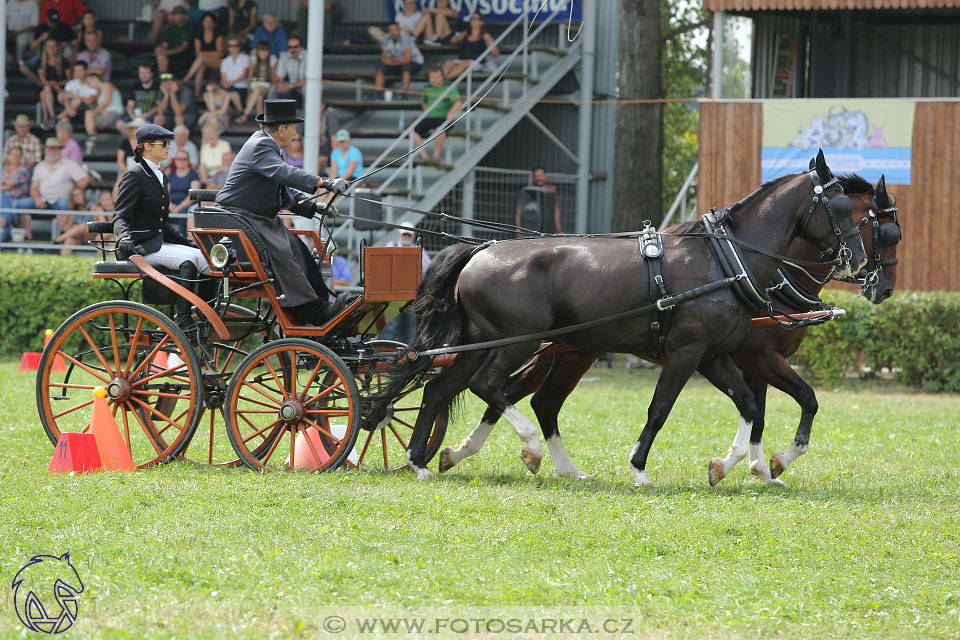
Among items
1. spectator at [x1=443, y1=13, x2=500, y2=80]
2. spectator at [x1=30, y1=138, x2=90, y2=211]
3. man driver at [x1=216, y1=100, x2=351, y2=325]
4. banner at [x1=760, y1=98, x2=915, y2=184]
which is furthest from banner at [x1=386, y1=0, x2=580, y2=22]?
man driver at [x1=216, y1=100, x2=351, y2=325]

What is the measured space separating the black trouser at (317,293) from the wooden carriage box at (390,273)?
46 centimetres

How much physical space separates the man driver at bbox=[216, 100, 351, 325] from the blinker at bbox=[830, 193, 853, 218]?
10.1 feet

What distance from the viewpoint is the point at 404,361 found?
775 centimetres

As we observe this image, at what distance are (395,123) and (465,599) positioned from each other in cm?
1481

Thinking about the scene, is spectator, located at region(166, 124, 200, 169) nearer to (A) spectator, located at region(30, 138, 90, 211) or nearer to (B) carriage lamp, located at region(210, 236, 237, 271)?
(A) spectator, located at region(30, 138, 90, 211)

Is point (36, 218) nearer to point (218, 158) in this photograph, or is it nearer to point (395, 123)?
point (218, 158)

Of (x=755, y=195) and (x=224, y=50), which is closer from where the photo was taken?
(x=755, y=195)

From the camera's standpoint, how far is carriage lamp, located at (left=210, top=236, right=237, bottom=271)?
7.60 metres

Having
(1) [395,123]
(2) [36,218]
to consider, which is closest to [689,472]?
(1) [395,123]

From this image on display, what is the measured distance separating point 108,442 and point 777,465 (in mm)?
4357

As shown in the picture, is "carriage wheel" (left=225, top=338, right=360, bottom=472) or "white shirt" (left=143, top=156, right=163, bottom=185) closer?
"carriage wheel" (left=225, top=338, right=360, bottom=472)

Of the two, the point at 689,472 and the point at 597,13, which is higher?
the point at 597,13

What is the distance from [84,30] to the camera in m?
21.6

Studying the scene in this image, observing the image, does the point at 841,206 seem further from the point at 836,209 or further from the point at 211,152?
the point at 211,152
